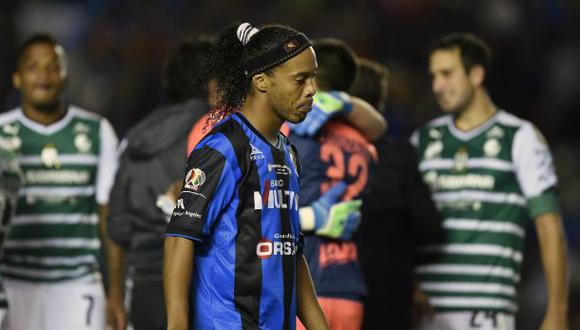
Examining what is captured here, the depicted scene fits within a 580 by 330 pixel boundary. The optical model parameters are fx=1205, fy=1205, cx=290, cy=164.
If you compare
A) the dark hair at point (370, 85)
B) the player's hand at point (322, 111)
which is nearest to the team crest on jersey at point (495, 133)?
the dark hair at point (370, 85)

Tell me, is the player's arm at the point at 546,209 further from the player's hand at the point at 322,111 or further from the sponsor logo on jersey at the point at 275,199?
the sponsor logo on jersey at the point at 275,199

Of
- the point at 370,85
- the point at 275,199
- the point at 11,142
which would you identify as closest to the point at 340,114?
the point at 370,85

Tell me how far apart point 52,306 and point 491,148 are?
2.77 meters

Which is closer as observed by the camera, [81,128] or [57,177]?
[57,177]

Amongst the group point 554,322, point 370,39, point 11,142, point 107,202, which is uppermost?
point 370,39

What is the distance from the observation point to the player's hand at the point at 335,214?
Answer: 5504 millimetres

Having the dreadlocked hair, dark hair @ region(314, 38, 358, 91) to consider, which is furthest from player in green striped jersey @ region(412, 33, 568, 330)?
the dreadlocked hair

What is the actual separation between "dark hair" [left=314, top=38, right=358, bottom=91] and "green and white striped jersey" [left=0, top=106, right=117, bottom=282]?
1.94m

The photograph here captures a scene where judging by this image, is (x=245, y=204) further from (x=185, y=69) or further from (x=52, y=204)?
(x=52, y=204)

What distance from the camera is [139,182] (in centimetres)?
669

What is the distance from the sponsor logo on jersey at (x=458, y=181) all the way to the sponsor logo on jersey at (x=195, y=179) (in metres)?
3.02

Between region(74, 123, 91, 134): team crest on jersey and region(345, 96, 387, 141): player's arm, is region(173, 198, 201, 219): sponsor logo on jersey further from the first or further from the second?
region(74, 123, 91, 134): team crest on jersey

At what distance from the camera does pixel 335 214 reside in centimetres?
551

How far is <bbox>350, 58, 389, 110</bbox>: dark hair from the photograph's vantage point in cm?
672
